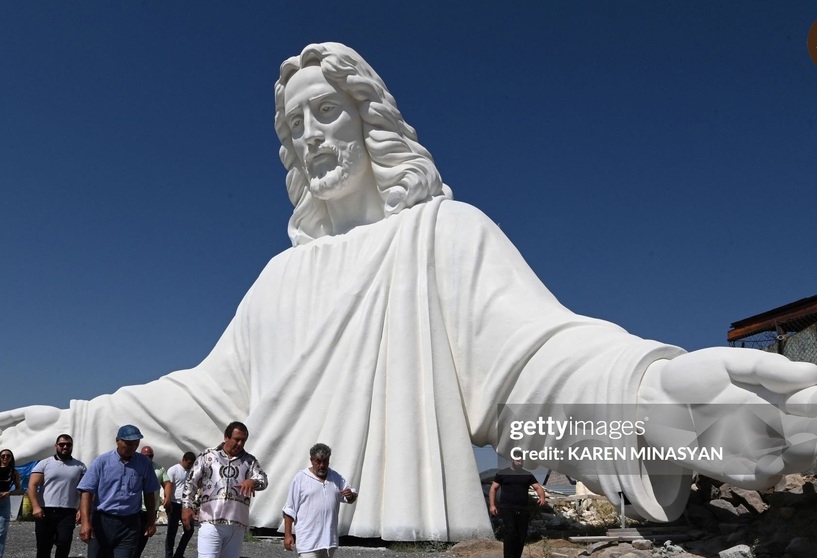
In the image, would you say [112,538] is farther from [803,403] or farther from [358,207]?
[358,207]

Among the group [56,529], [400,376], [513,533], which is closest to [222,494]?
[513,533]

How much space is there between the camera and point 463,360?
7102mm

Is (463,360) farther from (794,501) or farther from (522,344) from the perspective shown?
(794,501)

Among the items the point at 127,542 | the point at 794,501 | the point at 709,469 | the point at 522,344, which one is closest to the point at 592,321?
the point at 522,344

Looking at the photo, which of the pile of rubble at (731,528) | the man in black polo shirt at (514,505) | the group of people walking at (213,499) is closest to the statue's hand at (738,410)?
the pile of rubble at (731,528)

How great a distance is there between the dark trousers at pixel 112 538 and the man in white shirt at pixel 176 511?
0.97 metres

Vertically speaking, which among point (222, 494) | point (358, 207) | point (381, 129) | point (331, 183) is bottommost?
point (222, 494)

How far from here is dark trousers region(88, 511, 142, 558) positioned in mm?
4684

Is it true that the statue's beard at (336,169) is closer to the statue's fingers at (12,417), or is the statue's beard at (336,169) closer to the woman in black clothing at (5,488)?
the statue's fingers at (12,417)

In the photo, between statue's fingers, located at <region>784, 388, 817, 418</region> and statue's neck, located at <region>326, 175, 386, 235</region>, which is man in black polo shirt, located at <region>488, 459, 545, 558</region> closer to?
statue's fingers, located at <region>784, 388, 817, 418</region>

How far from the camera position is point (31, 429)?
25.3 feet

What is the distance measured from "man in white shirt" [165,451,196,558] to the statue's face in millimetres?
3092

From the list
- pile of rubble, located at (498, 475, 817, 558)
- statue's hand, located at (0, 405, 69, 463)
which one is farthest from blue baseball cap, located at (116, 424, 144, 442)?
statue's hand, located at (0, 405, 69, 463)

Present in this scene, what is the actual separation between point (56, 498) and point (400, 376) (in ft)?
9.66
